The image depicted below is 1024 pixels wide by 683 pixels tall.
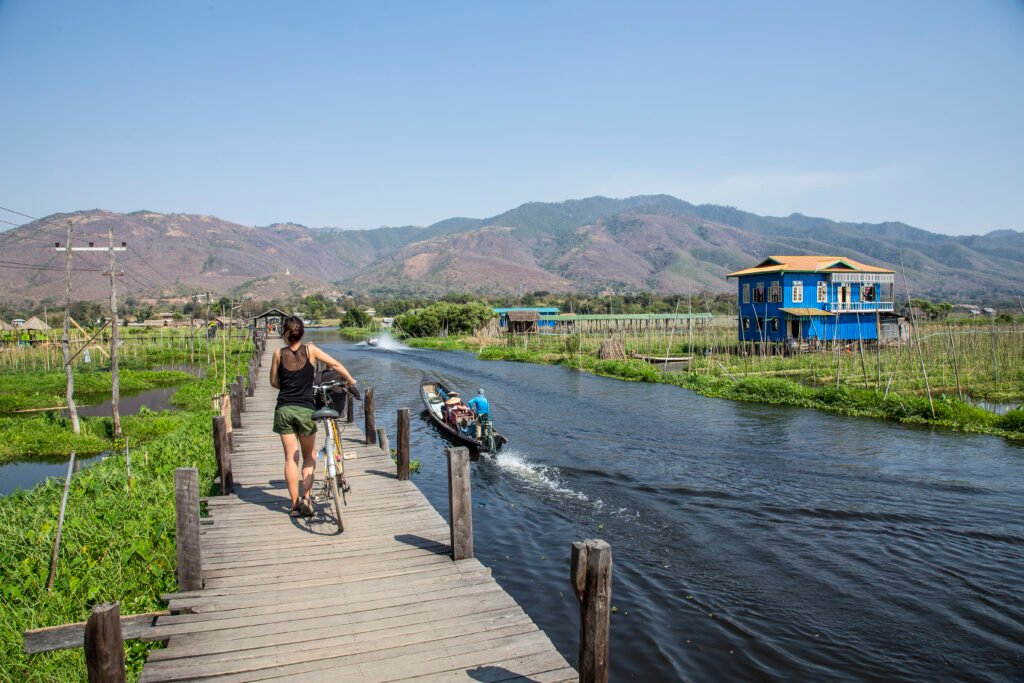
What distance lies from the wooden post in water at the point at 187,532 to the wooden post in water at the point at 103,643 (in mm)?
1839

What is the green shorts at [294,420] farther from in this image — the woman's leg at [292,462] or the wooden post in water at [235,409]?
the wooden post in water at [235,409]

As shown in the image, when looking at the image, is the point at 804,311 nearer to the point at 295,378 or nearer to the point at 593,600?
the point at 295,378

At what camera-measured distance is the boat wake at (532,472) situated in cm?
1375

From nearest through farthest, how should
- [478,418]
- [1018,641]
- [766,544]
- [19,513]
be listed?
[1018,641]
[19,513]
[766,544]
[478,418]

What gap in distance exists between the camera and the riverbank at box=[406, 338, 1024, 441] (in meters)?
18.0

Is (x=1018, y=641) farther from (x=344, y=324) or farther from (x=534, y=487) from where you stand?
(x=344, y=324)

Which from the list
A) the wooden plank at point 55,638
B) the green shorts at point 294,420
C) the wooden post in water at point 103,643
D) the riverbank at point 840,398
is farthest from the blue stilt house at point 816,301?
the wooden post in water at point 103,643

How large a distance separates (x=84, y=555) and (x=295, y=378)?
Answer: 3.47 meters

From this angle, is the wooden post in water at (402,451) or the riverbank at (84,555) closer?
the riverbank at (84,555)

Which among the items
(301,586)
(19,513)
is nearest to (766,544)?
(301,586)

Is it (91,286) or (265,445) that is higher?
(91,286)

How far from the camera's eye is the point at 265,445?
43.8 feet

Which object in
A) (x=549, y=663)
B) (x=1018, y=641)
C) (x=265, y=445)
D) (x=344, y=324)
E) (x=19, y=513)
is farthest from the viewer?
(x=344, y=324)

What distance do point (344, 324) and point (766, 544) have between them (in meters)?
96.3
